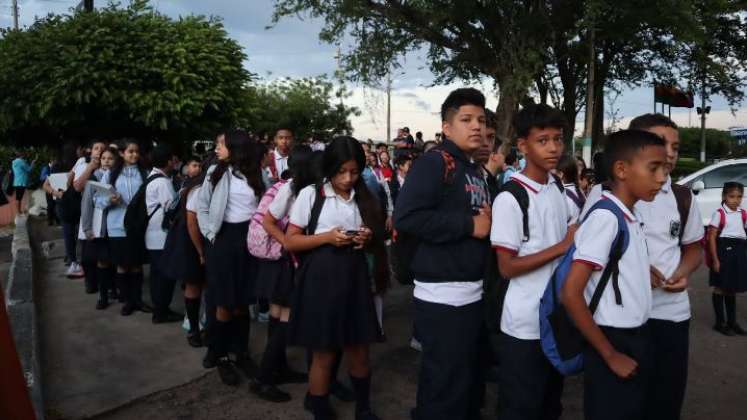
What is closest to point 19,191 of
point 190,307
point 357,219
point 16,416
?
point 190,307

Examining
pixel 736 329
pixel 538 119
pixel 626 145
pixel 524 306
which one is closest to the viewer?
pixel 626 145

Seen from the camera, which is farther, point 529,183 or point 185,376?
point 185,376

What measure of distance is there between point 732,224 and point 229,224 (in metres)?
4.62

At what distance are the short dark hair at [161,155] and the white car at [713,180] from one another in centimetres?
892

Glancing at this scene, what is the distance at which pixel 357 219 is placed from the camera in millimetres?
3553

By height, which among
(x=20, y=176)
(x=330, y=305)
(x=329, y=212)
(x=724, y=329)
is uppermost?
(x=20, y=176)

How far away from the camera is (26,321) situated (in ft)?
16.3

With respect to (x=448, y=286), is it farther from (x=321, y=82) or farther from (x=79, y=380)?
(x=321, y=82)

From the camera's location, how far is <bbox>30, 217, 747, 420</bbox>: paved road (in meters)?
4.02

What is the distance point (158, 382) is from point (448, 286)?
2713 millimetres

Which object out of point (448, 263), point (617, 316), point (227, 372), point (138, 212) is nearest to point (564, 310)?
point (617, 316)

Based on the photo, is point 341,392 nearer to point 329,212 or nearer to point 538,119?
point 329,212

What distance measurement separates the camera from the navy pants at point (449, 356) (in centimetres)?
281

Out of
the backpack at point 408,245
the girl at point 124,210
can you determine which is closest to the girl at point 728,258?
the backpack at point 408,245
